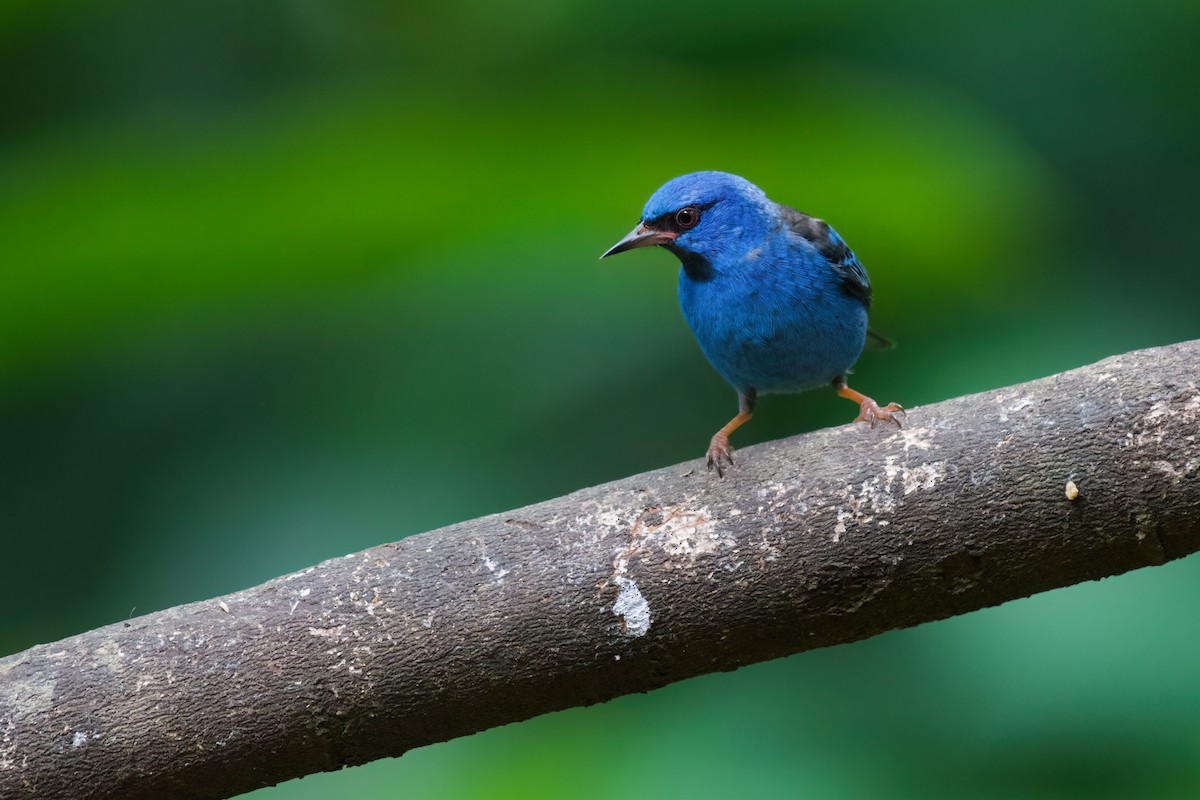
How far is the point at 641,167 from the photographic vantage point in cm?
507

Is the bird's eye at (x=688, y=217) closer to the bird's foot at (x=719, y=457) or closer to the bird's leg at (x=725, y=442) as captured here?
the bird's leg at (x=725, y=442)

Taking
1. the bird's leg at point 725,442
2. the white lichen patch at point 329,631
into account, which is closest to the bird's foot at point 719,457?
the bird's leg at point 725,442

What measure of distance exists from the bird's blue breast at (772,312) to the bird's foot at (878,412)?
0.28 metres

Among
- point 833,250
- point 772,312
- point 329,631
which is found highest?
point 833,250

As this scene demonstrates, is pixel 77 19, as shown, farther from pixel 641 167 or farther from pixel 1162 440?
pixel 1162 440

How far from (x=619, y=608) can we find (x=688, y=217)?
51.9 inches

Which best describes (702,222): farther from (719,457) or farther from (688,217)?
(719,457)

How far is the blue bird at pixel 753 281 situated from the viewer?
11.0 ft

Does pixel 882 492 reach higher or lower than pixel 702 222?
lower

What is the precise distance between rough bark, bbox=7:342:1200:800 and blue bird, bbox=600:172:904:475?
76 centimetres

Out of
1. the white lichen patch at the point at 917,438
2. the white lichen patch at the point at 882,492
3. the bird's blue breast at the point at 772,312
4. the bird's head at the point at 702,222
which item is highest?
the bird's head at the point at 702,222

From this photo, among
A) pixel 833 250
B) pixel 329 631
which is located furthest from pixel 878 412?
pixel 329 631

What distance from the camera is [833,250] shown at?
354cm

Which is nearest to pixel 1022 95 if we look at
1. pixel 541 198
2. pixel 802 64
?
pixel 802 64
